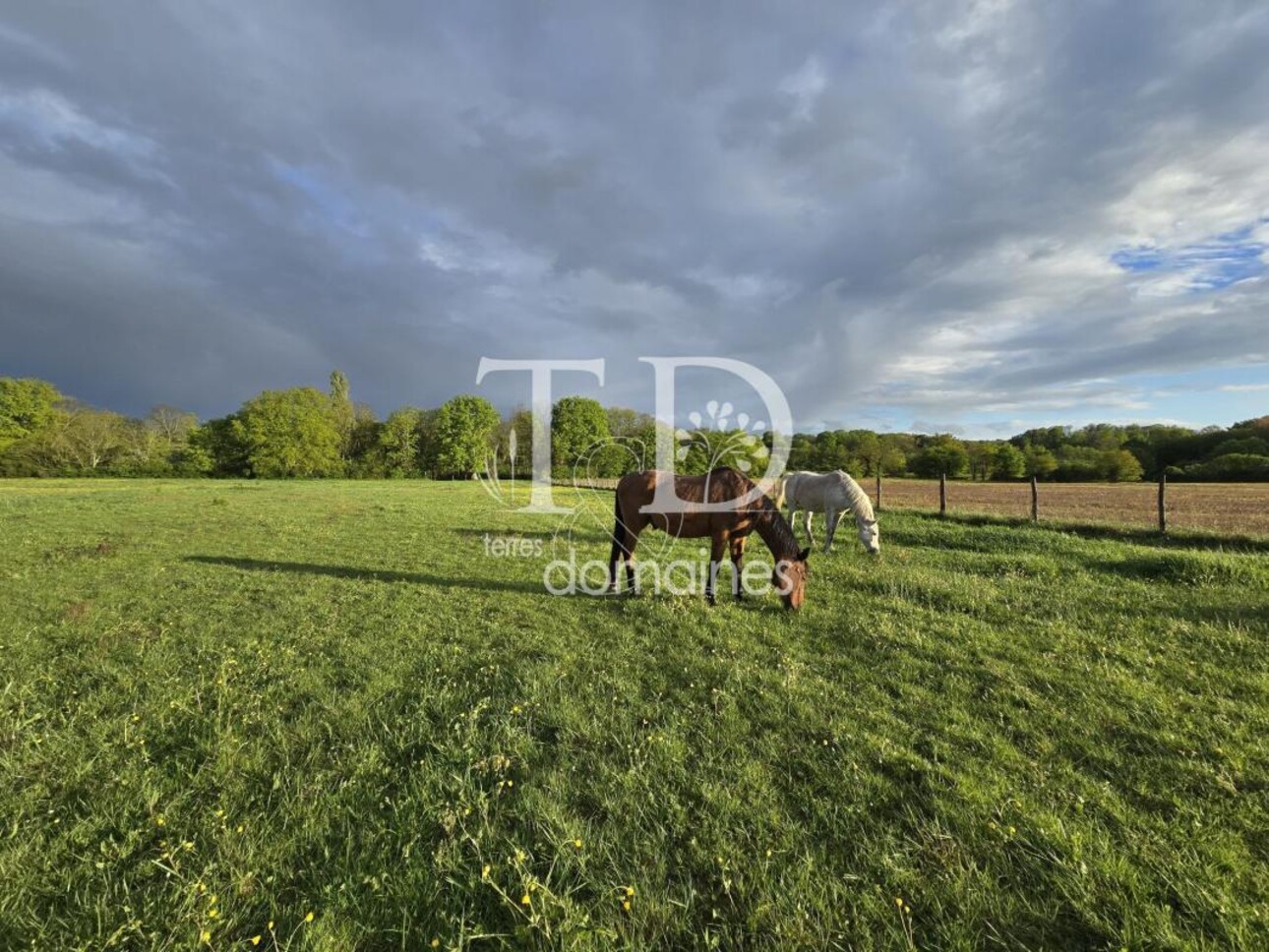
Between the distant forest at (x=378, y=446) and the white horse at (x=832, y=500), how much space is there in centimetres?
3237

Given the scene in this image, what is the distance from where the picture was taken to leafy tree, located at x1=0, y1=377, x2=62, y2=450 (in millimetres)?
56562

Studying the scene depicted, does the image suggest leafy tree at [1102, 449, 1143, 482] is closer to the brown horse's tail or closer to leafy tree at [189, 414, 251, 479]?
the brown horse's tail

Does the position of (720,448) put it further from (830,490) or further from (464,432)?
(464,432)

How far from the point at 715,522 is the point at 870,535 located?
536 centimetres

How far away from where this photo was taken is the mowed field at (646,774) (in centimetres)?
233

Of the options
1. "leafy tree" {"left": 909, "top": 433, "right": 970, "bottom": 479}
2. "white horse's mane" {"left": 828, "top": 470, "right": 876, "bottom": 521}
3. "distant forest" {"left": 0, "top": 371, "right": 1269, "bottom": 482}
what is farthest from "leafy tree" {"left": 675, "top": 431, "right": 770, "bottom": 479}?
"leafy tree" {"left": 909, "top": 433, "right": 970, "bottom": 479}

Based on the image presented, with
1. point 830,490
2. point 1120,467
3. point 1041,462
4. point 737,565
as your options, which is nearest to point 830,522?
point 830,490

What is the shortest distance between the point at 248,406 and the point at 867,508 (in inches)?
2973

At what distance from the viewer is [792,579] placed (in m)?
7.04

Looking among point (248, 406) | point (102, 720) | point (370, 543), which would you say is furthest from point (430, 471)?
point (102, 720)

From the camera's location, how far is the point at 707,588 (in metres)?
7.72

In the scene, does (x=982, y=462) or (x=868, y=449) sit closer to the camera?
(x=868, y=449)

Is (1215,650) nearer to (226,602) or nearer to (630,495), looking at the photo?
(630,495)

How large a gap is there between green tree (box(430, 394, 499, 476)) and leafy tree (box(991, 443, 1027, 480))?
240 feet
